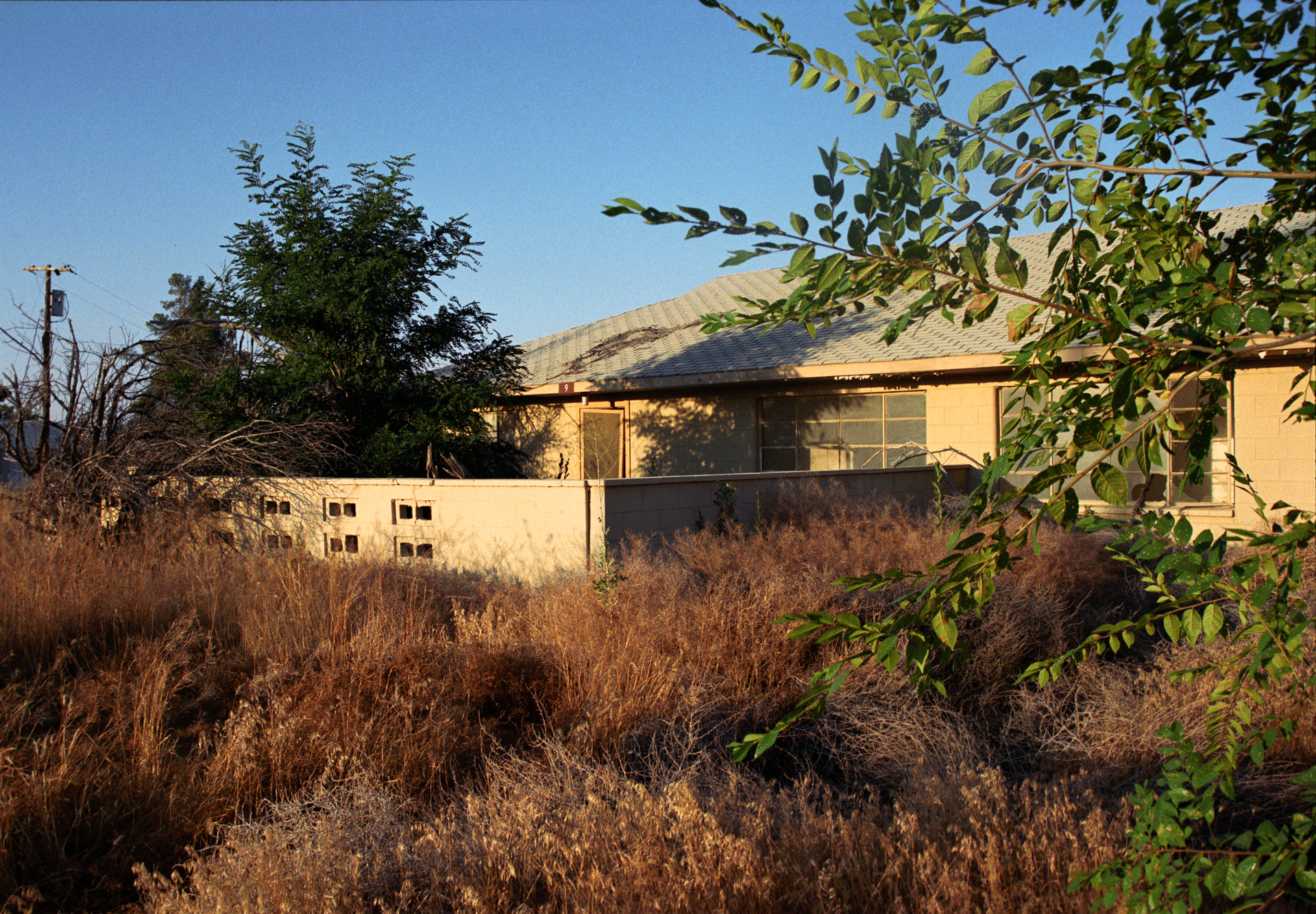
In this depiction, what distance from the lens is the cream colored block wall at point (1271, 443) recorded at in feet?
33.1

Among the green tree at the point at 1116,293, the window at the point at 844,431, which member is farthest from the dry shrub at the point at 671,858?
the window at the point at 844,431

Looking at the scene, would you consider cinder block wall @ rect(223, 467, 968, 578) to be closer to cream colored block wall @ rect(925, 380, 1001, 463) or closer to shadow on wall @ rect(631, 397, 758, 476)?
cream colored block wall @ rect(925, 380, 1001, 463)

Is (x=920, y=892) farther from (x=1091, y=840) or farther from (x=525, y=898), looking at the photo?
(x=525, y=898)

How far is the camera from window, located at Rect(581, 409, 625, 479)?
1546 cm

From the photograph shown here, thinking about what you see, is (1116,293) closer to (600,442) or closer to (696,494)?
(696,494)

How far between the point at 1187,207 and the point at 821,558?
18.5ft

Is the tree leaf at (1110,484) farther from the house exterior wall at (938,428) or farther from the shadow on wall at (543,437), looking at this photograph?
the shadow on wall at (543,437)

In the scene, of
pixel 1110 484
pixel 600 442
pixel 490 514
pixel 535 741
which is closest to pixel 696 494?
pixel 490 514

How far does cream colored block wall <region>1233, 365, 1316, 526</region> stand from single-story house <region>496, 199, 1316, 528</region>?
2cm

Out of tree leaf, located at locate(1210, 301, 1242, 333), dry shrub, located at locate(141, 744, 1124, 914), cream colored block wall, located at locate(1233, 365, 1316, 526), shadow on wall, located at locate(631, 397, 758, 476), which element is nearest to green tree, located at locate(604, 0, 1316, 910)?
tree leaf, located at locate(1210, 301, 1242, 333)

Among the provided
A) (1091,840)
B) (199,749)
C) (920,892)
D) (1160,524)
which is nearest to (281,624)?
(199,749)

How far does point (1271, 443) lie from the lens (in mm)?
10266

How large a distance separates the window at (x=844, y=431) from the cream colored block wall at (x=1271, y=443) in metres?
3.69

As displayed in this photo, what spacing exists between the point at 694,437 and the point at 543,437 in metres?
3.19
